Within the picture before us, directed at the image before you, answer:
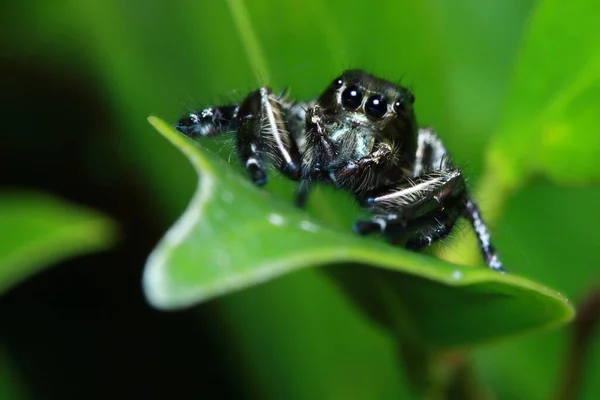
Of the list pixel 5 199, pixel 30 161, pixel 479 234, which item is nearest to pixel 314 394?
pixel 479 234

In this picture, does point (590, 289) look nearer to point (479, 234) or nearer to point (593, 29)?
point (479, 234)

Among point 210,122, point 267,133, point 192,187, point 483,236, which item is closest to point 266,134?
point 267,133

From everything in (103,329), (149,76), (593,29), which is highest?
(593,29)

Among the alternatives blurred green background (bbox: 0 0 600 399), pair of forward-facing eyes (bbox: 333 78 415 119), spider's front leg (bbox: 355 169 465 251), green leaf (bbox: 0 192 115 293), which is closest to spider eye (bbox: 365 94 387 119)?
pair of forward-facing eyes (bbox: 333 78 415 119)

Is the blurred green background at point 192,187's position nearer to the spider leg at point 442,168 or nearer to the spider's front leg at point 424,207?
the spider leg at point 442,168

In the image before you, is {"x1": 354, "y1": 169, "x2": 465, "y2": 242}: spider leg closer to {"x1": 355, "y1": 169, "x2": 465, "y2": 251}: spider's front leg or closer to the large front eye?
{"x1": 355, "y1": 169, "x2": 465, "y2": 251}: spider's front leg

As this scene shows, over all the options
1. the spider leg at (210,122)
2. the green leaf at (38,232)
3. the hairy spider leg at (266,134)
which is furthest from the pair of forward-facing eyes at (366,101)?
the green leaf at (38,232)
